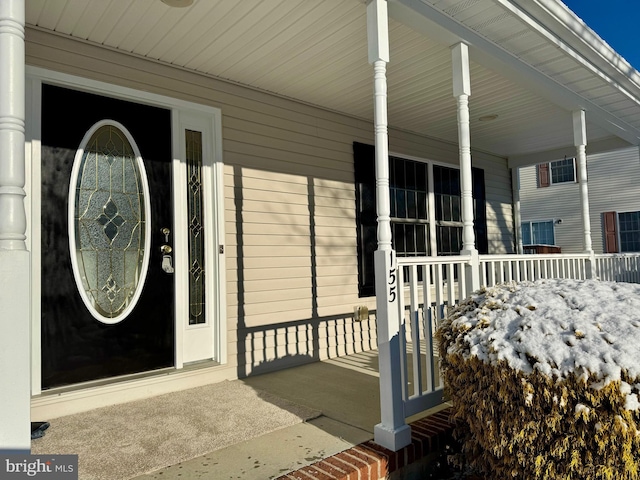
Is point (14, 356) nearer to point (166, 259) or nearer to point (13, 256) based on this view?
point (13, 256)

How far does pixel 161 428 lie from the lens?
A: 266cm

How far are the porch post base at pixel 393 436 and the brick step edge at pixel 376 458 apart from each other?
23mm

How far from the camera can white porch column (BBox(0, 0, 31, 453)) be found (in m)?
1.43

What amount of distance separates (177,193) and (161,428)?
5.80ft

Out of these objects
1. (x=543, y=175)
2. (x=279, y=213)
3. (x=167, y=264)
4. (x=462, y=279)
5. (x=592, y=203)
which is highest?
(x=543, y=175)

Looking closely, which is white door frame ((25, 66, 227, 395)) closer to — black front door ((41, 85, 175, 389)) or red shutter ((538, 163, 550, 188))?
black front door ((41, 85, 175, 389))

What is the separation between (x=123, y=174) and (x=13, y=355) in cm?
218

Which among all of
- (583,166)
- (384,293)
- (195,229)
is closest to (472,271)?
(384,293)

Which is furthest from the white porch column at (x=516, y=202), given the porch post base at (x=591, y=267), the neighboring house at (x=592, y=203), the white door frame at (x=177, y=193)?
the neighboring house at (x=592, y=203)

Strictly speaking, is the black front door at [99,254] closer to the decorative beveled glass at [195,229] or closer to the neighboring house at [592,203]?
the decorative beveled glass at [195,229]

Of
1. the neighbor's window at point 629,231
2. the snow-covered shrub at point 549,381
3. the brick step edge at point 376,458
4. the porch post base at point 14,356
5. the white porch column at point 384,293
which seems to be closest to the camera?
the porch post base at point 14,356

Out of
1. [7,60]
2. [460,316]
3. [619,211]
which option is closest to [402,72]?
[460,316]

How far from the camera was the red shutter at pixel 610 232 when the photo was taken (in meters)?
13.2

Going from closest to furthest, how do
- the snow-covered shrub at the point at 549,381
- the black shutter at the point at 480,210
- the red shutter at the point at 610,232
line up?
the snow-covered shrub at the point at 549,381
the black shutter at the point at 480,210
the red shutter at the point at 610,232
